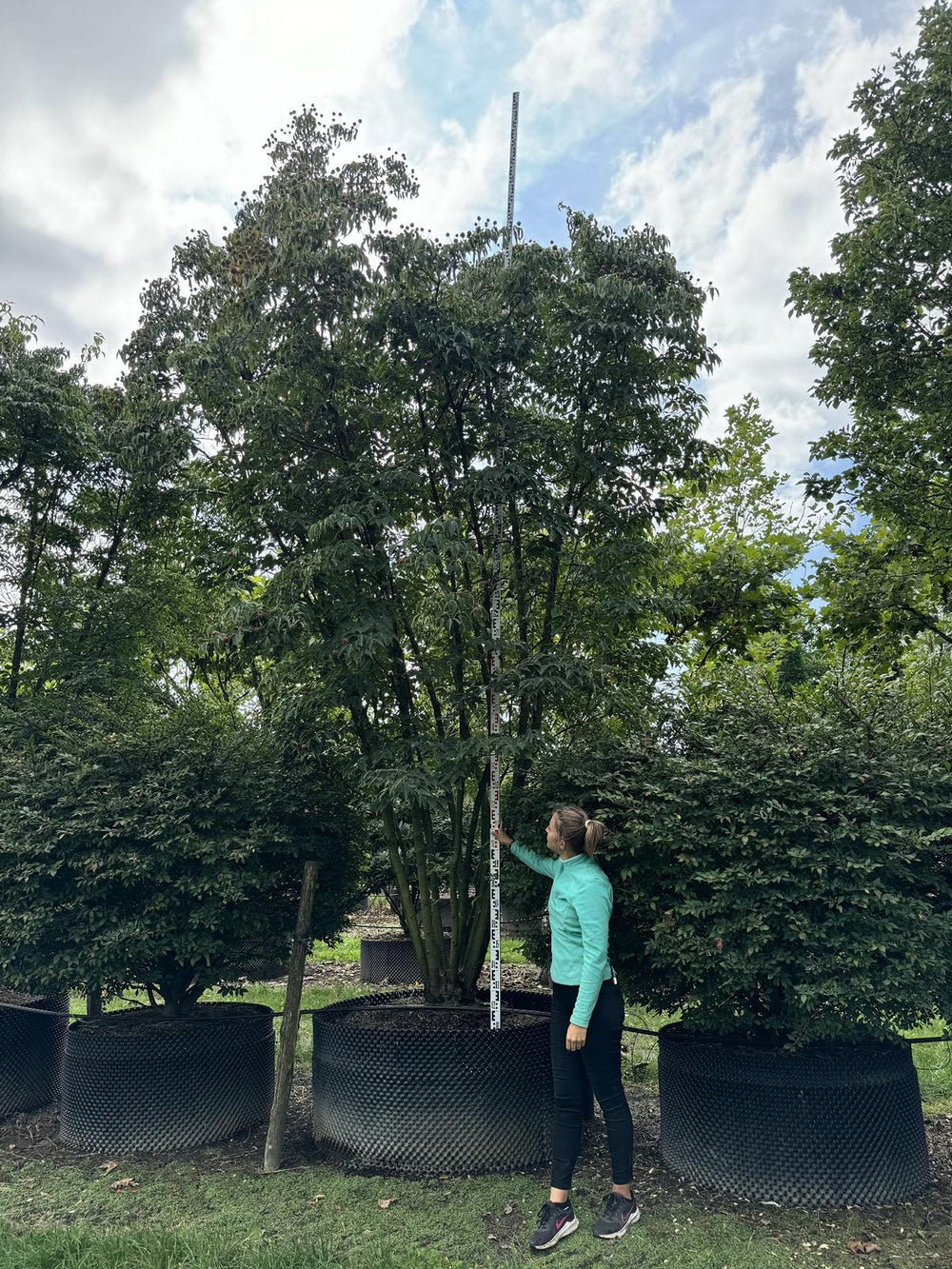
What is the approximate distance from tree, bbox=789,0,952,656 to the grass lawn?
5.34 m

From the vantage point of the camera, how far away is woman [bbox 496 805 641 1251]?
3445 millimetres

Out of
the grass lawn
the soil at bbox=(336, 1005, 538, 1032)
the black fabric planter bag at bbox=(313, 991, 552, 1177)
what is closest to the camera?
the grass lawn

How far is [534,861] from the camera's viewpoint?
413 centimetres

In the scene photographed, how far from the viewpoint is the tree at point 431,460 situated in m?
4.47

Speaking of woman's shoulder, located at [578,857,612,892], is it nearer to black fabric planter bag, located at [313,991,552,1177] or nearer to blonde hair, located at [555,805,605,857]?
blonde hair, located at [555,805,605,857]

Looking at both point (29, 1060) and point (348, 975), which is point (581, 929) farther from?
point (348, 975)

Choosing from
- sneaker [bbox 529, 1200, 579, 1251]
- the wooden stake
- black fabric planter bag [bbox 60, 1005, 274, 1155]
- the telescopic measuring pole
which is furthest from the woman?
black fabric planter bag [bbox 60, 1005, 274, 1155]

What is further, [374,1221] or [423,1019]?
[423,1019]

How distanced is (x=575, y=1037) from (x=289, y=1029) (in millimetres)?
1749

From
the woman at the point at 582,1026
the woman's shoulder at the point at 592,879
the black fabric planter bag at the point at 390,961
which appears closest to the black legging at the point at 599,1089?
the woman at the point at 582,1026

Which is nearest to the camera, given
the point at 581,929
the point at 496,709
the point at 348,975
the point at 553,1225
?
the point at 553,1225

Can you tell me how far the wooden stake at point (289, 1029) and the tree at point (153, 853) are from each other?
0.68ft

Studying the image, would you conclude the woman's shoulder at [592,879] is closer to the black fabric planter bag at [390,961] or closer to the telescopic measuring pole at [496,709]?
the telescopic measuring pole at [496,709]

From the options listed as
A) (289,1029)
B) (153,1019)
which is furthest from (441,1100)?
(153,1019)
